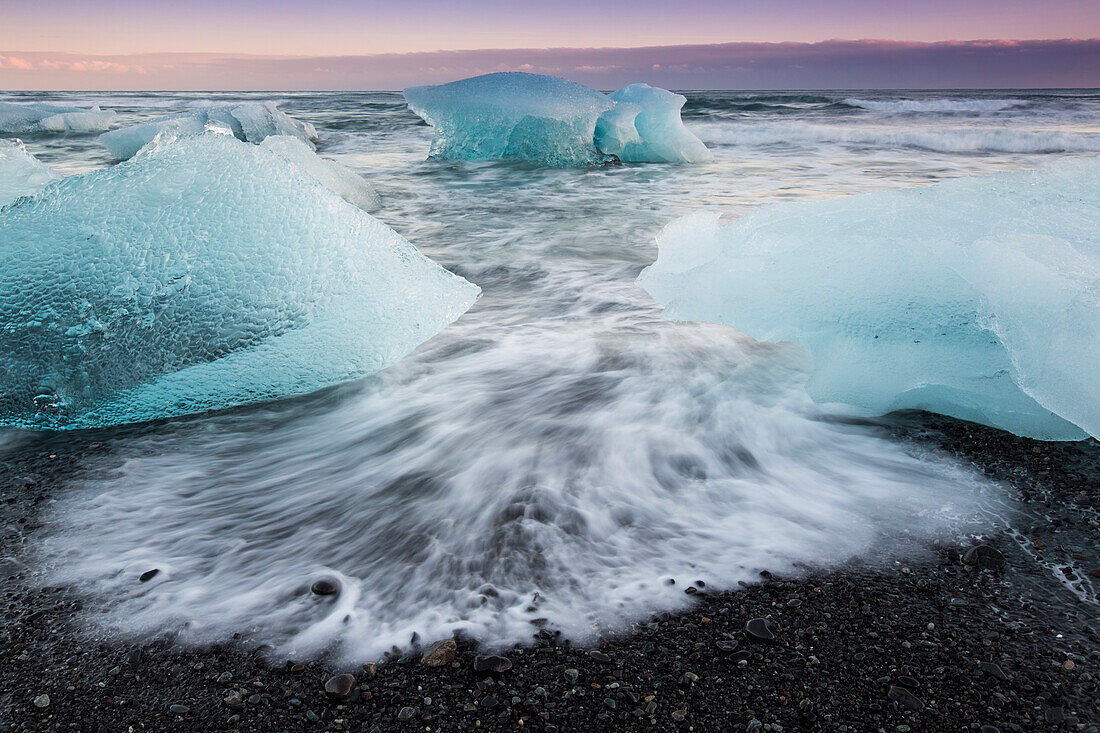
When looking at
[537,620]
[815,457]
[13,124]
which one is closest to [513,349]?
[815,457]

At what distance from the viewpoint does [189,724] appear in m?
1.30

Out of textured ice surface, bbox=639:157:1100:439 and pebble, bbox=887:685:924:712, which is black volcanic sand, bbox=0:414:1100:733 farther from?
textured ice surface, bbox=639:157:1100:439

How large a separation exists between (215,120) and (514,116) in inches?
198

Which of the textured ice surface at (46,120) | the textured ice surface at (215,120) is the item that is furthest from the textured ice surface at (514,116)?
the textured ice surface at (46,120)

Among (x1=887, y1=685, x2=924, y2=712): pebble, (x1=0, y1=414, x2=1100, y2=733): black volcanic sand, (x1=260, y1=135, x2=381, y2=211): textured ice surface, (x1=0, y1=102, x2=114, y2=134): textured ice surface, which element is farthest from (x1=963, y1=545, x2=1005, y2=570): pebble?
(x1=0, y1=102, x2=114, y2=134): textured ice surface

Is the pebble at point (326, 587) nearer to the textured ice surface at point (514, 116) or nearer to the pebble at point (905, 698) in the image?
the pebble at point (905, 698)

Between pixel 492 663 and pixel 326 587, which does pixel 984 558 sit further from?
pixel 326 587

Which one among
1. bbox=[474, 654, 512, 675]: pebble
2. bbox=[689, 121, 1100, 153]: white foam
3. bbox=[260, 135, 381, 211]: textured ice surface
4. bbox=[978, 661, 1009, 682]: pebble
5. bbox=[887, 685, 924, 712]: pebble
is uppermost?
bbox=[689, 121, 1100, 153]: white foam

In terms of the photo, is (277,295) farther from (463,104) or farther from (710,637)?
(463,104)

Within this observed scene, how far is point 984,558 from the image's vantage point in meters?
1.70

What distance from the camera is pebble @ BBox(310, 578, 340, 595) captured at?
169 centimetres

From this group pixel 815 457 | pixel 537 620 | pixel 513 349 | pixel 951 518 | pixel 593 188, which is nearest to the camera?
pixel 537 620

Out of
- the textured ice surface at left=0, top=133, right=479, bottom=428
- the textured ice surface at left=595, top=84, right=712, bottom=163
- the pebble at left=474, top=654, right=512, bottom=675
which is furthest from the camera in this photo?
the textured ice surface at left=595, top=84, right=712, bottom=163

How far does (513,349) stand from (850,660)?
7.63 ft
